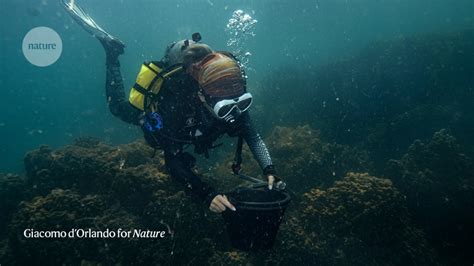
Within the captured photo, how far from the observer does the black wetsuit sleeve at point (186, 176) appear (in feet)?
12.5

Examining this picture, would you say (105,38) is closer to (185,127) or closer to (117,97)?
(117,97)

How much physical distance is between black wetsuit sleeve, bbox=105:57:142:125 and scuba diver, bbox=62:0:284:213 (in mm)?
1797

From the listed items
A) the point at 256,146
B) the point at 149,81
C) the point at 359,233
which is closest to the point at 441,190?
the point at 359,233

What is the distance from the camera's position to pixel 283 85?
66.0 ft

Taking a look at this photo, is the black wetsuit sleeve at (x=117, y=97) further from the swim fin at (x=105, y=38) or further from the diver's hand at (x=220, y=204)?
the diver's hand at (x=220, y=204)

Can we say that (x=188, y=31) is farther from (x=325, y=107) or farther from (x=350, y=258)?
(x=350, y=258)

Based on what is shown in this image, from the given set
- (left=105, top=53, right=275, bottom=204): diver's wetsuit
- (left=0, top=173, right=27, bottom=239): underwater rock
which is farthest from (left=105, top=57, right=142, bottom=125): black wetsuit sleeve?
(left=0, top=173, right=27, bottom=239): underwater rock

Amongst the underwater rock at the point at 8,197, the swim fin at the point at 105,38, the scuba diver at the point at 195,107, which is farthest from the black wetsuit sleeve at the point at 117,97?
the underwater rock at the point at 8,197

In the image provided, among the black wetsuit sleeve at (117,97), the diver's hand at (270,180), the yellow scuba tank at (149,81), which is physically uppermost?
the yellow scuba tank at (149,81)

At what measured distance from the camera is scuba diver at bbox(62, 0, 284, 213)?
3.64 m

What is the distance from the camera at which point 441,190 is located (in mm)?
8156

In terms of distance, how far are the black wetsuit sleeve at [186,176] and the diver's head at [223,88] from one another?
87 centimetres

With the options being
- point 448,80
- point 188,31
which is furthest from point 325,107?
point 188,31

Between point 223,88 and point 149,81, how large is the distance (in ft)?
5.49
